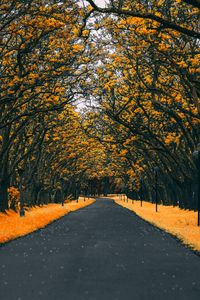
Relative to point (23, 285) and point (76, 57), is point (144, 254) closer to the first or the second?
point (23, 285)

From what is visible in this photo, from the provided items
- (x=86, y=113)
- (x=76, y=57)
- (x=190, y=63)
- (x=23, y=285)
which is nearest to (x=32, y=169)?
(x=86, y=113)

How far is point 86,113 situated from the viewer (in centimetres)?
4469

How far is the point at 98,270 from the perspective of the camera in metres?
12.0

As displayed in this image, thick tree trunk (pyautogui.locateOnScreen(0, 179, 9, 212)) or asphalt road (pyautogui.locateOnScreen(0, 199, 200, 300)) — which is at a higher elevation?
thick tree trunk (pyautogui.locateOnScreen(0, 179, 9, 212))

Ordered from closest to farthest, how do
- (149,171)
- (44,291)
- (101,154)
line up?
1. (44,291)
2. (149,171)
3. (101,154)

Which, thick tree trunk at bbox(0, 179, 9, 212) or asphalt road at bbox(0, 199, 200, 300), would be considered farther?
thick tree trunk at bbox(0, 179, 9, 212)

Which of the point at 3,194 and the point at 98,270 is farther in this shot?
the point at 3,194

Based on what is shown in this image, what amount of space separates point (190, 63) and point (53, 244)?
9.30m

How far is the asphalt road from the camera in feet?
30.2

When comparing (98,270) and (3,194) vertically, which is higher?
(3,194)

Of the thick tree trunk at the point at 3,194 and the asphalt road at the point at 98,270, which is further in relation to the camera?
the thick tree trunk at the point at 3,194

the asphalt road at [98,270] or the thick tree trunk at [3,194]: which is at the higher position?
the thick tree trunk at [3,194]

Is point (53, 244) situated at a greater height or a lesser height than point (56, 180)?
lesser

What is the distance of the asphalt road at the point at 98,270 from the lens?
30.2 feet
